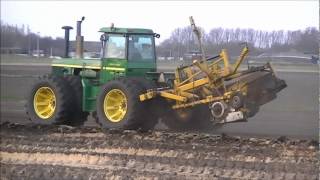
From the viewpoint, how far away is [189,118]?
12.1 m

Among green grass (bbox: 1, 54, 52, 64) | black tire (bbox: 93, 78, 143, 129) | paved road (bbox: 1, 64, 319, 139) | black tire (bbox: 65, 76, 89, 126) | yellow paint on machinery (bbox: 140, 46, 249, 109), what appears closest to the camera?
yellow paint on machinery (bbox: 140, 46, 249, 109)

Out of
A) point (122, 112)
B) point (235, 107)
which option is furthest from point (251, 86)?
point (122, 112)

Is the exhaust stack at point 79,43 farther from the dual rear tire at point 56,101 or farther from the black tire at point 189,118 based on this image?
the black tire at point 189,118

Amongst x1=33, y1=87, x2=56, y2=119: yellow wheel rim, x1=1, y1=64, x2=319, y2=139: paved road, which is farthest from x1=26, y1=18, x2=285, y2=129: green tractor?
x1=1, y1=64, x2=319, y2=139: paved road

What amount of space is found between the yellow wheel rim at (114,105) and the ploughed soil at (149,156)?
62 centimetres

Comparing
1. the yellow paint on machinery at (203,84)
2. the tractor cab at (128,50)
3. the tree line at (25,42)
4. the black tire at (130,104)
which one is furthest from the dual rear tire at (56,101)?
the tree line at (25,42)

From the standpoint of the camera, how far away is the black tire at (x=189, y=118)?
12.1 m

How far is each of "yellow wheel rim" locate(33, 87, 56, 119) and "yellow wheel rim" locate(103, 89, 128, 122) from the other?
180cm

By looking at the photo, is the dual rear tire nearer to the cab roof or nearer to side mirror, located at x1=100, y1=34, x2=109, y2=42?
side mirror, located at x1=100, y1=34, x2=109, y2=42

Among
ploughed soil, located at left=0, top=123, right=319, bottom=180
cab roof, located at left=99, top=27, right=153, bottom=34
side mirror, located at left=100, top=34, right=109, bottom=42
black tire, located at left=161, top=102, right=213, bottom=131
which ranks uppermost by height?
cab roof, located at left=99, top=27, right=153, bottom=34

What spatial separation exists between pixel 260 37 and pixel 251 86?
5.51ft

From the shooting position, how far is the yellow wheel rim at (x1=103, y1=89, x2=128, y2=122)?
12.0 m

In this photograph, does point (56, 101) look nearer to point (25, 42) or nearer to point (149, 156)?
point (149, 156)

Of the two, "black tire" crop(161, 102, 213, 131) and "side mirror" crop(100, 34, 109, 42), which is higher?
"side mirror" crop(100, 34, 109, 42)
